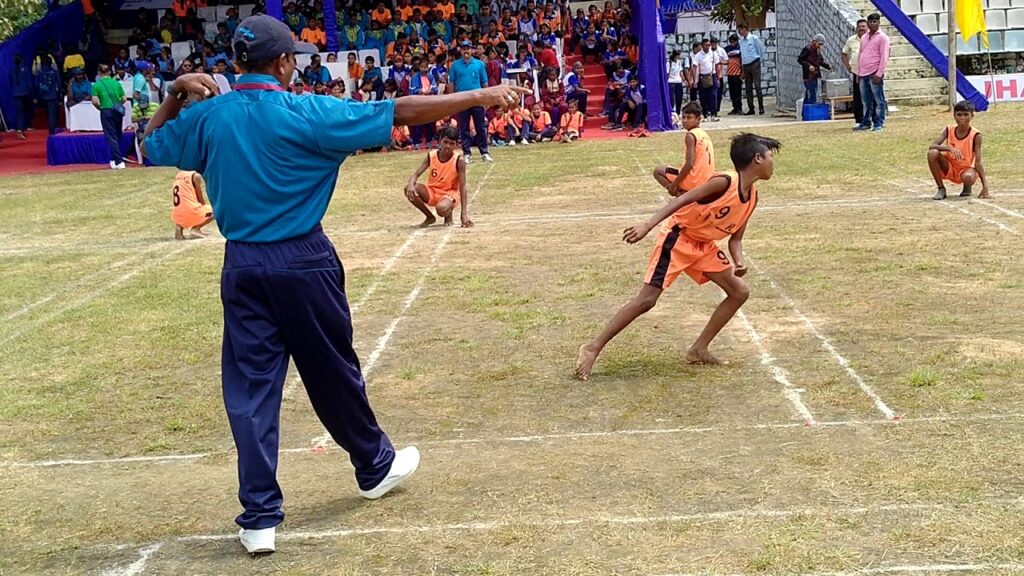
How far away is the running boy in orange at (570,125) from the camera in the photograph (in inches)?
992

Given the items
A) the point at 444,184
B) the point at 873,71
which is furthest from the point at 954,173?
the point at 873,71

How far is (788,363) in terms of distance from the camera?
289 inches

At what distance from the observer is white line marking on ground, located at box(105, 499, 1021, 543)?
491 centimetres

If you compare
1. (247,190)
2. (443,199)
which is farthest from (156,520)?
(443,199)

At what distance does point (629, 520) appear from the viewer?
4.96 metres

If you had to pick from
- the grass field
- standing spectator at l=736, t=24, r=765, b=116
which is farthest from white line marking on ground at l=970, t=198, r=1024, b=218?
standing spectator at l=736, t=24, r=765, b=116

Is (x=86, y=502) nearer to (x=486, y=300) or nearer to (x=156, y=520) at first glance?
(x=156, y=520)

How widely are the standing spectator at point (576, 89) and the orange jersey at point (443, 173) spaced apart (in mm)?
12414

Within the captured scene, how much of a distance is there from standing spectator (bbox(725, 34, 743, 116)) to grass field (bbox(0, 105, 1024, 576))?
1558 cm

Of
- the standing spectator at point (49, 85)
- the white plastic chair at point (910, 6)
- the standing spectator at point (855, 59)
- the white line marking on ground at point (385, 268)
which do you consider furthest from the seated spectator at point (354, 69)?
the white line marking on ground at point (385, 268)

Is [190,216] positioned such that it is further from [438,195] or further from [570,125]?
[570,125]

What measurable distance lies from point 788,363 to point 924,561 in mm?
3014

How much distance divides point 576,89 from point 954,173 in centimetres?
1400

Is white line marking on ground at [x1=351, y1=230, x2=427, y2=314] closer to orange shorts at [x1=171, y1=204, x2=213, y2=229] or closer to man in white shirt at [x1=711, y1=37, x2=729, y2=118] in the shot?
orange shorts at [x1=171, y1=204, x2=213, y2=229]
